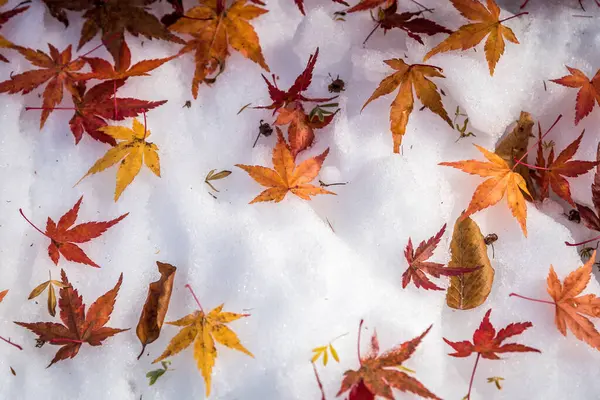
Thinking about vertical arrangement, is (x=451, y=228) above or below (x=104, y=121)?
below

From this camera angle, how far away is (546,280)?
1362mm

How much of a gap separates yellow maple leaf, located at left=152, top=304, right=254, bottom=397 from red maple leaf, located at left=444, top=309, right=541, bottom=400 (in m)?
0.54

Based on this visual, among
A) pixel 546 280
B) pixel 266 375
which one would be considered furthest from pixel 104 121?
pixel 546 280

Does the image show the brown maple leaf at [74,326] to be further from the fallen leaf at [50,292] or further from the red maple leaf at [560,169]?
the red maple leaf at [560,169]

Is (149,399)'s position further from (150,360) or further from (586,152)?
(586,152)

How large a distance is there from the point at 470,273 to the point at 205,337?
708mm

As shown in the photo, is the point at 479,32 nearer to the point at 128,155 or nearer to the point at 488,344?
the point at 488,344

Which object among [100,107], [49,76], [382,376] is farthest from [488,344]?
[49,76]

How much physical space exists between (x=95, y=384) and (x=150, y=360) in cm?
15

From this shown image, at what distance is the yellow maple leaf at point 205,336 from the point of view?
4.12ft

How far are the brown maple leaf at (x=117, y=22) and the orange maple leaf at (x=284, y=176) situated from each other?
41 cm

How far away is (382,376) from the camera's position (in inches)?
48.8

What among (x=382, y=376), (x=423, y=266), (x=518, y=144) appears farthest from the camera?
(x=518, y=144)

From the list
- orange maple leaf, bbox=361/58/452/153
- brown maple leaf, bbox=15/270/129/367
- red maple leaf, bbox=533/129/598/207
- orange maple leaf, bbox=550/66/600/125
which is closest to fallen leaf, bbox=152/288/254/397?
brown maple leaf, bbox=15/270/129/367
